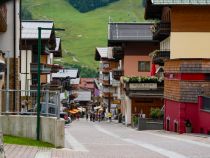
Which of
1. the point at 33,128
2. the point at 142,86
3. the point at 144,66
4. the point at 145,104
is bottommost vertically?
the point at 145,104

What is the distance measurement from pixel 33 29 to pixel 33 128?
4564 cm

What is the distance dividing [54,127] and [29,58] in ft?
154

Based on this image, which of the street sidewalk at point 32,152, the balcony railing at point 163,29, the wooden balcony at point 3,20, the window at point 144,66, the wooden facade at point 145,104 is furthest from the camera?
the window at point 144,66

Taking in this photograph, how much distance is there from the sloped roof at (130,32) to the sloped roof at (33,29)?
1264cm

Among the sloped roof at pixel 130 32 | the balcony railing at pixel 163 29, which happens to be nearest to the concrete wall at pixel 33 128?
the balcony railing at pixel 163 29

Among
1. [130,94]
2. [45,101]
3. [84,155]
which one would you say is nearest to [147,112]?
[130,94]

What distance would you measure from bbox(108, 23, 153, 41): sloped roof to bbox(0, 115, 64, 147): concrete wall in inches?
2137

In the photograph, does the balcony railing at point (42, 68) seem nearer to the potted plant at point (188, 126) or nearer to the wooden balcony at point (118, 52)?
the wooden balcony at point (118, 52)

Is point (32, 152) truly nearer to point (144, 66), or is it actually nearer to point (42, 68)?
point (42, 68)

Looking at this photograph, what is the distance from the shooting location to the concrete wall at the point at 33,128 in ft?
76.6

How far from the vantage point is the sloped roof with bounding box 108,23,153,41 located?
8100cm

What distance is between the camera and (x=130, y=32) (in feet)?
270

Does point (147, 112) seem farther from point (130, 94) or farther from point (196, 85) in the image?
point (196, 85)

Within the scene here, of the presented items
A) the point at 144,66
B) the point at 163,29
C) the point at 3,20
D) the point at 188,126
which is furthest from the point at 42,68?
the point at 3,20
